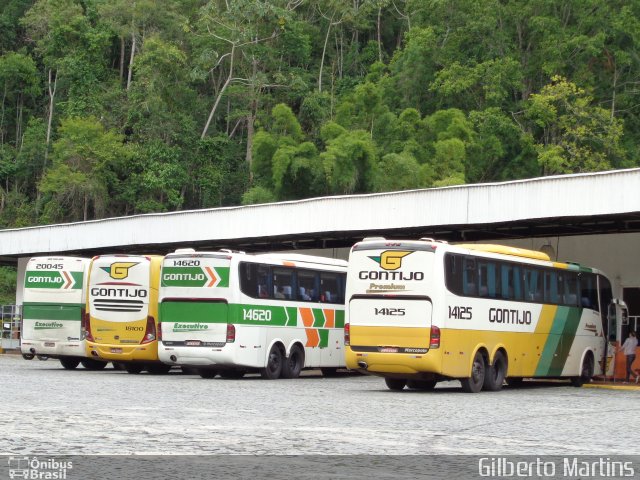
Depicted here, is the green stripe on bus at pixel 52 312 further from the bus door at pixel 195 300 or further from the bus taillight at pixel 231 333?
the bus taillight at pixel 231 333

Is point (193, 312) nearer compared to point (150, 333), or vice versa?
point (193, 312)

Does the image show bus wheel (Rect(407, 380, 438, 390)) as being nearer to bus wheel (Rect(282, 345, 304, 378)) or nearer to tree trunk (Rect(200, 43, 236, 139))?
bus wheel (Rect(282, 345, 304, 378))

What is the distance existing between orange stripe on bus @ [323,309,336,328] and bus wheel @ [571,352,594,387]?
586 cm

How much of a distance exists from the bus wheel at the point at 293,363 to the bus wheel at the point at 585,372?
6203 mm

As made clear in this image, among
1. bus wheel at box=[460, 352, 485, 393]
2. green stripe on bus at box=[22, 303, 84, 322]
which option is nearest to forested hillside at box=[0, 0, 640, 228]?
green stripe on bus at box=[22, 303, 84, 322]

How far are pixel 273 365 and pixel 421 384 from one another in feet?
12.7

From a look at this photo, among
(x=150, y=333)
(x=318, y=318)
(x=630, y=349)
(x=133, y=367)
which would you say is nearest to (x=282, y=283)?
(x=318, y=318)

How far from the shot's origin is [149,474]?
10047 mm

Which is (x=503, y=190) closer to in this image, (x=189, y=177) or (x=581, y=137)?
(x=581, y=137)

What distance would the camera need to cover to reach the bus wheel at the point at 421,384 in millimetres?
25938

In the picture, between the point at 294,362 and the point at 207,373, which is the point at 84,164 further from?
the point at 294,362

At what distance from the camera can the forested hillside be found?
61.8 meters

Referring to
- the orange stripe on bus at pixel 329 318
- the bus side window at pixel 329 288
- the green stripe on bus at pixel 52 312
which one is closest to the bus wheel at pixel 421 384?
the orange stripe on bus at pixel 329 318

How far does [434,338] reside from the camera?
23047 millimetres
